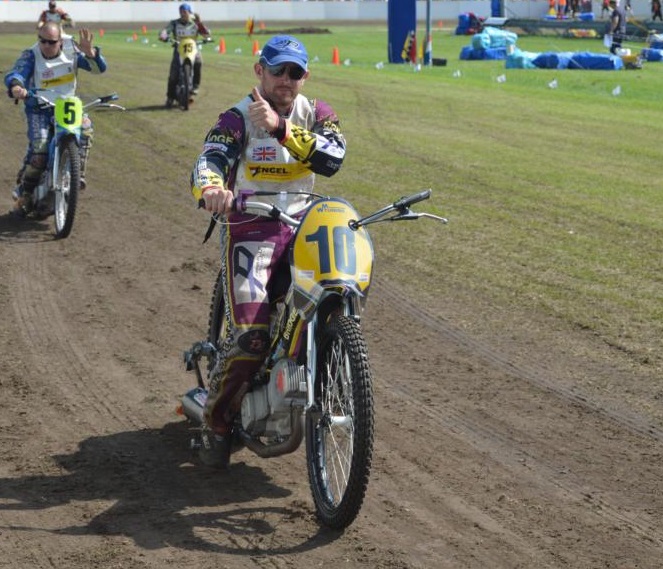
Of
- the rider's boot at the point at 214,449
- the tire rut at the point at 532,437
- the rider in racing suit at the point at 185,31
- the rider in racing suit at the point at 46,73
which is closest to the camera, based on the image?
the tire rut at the point at 532,437

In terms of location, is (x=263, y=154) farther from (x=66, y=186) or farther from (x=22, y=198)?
(x=22, y=198)

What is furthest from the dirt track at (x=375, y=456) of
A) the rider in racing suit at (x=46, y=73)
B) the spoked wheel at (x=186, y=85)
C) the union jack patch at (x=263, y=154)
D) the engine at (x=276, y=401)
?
the spoked wheel at (x=186, y=85)

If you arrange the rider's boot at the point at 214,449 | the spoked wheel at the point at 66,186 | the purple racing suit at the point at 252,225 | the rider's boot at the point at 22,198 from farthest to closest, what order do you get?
1. the rider's boot at the point at 22,198
2. the spoked wheel at the point at 66,186
3. the rider's boot at the point at 214,449
4. the purple racing suit at the point at 252,225

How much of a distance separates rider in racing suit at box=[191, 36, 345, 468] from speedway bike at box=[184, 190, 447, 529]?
172 mm

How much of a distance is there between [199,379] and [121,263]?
4545 millimetres

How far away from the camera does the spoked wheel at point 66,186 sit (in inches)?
481

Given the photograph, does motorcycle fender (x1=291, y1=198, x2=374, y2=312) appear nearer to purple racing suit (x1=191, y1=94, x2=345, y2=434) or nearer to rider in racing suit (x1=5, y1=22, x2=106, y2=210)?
purple racing suit (x1=191, y1=94, x2=345, y2=434)

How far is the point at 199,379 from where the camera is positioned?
701cm

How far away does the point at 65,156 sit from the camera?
12430 millimetres

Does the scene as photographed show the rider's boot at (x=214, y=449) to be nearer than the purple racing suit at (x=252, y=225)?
No

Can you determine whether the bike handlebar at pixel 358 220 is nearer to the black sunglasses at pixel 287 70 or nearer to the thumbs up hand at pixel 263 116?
the thumbs up hand at pixel 263 116

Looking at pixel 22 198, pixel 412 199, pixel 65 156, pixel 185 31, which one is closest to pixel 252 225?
pixel 412 199

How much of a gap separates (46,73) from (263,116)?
782cm

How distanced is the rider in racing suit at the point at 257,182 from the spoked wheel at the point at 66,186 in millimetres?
6262
